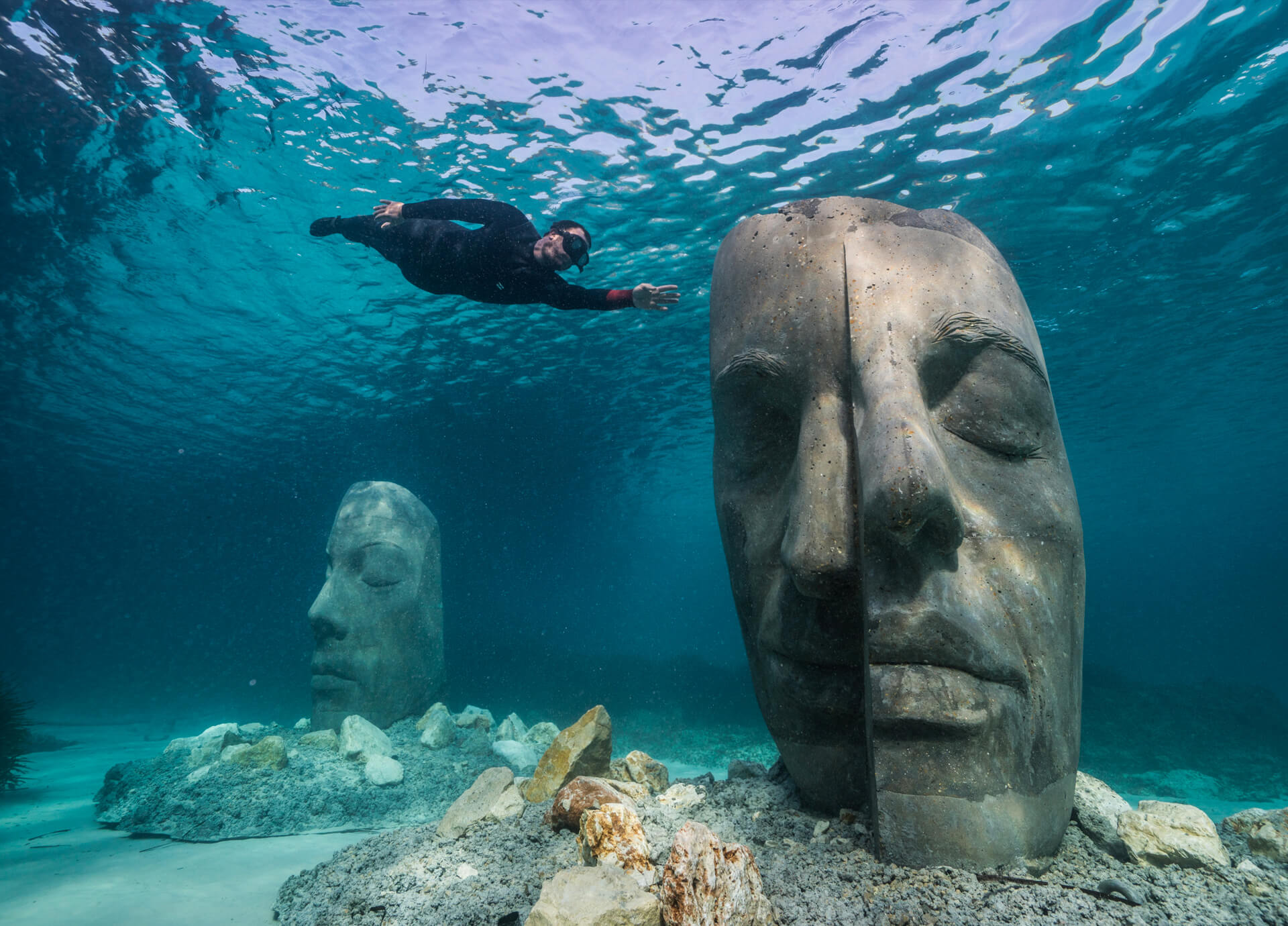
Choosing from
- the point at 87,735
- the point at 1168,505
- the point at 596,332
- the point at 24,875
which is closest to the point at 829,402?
the point at 24,875

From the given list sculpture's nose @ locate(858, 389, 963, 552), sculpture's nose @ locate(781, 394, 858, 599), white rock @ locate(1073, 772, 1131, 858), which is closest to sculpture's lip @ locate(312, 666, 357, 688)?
sculpture's nose @ locate(781, 394, 858, 599)

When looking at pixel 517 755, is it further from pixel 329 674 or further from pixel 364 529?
pixel 364 529

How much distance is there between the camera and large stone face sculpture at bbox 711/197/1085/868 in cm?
217

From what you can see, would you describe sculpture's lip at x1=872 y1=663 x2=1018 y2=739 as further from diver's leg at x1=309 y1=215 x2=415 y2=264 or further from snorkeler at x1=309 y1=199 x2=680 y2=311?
diver's leg at x1=309 y1=215 x2=415 y2=264

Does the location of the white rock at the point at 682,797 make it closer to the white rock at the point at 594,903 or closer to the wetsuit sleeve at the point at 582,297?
the white rock at the point at 594,903

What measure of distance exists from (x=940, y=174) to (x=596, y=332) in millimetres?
9154

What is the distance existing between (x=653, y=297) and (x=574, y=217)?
7971mm

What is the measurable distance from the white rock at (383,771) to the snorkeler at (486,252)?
5602 mm

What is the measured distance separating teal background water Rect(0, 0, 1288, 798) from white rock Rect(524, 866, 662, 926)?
9700 millimetres

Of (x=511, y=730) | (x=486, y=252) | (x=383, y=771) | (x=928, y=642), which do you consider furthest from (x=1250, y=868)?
(x=511, y=730)

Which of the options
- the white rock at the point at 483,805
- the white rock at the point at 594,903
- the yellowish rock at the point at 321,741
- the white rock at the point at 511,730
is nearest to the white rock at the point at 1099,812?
the white rock at the point at 594,903

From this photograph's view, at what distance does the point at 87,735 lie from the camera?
1594 centimetres

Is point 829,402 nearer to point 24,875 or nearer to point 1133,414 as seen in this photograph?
point 24,875

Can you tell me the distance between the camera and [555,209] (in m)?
11.8
